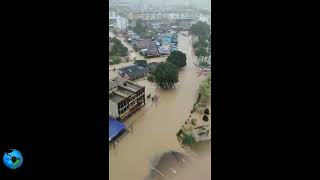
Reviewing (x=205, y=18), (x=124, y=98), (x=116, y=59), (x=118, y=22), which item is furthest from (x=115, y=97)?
(x=205, y=18)

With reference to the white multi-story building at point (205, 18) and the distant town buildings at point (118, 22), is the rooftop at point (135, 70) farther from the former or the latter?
the white multi-story building at point (205, 18)

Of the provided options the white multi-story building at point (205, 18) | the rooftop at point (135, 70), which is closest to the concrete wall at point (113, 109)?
the rooftop at point (135, 70)

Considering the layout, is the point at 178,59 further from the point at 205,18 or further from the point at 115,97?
the point at 115,97

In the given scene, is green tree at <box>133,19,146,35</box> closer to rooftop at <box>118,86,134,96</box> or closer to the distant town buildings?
the distant town buildings
